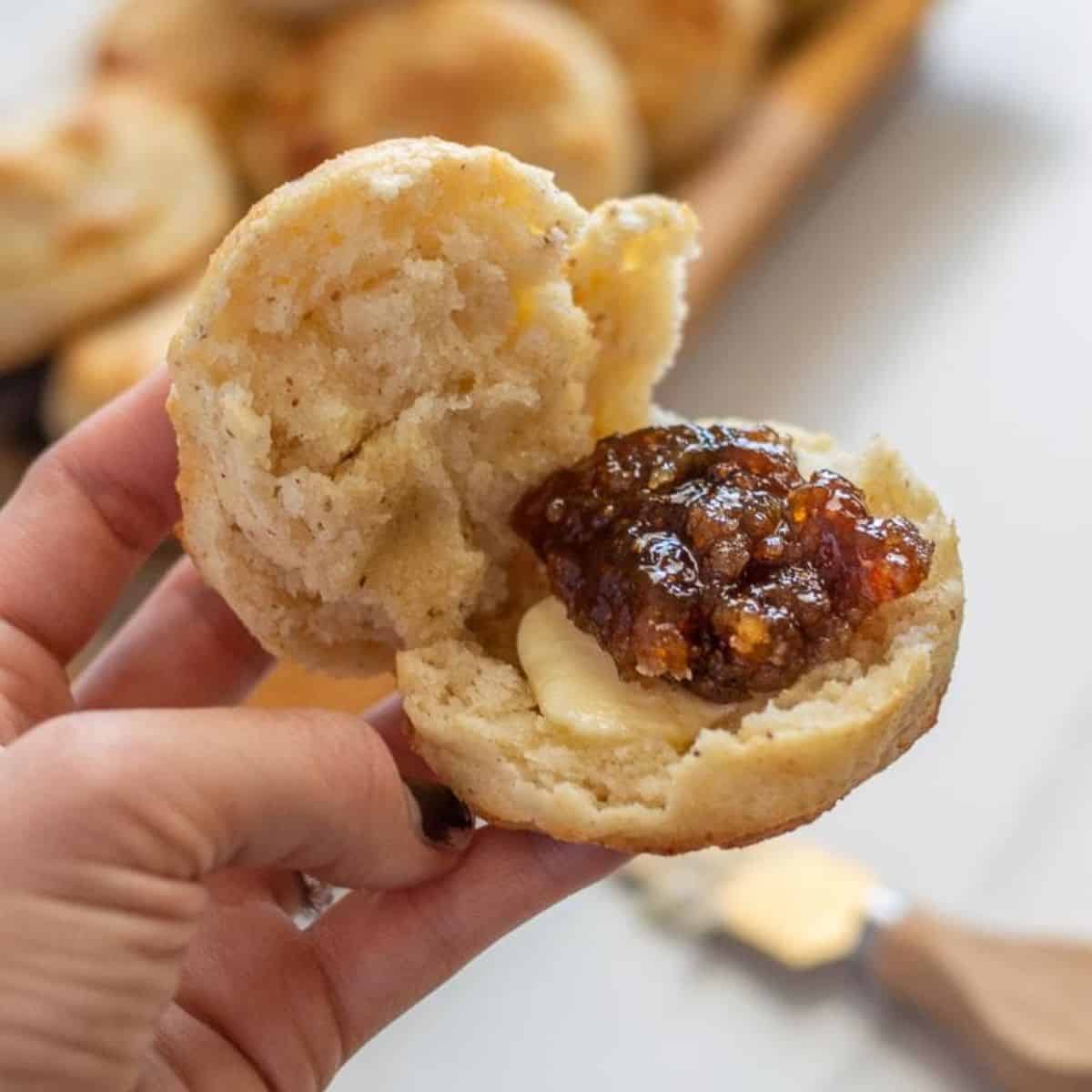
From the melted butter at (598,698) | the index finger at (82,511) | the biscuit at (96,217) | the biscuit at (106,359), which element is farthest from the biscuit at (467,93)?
the melted butter at (598,698)

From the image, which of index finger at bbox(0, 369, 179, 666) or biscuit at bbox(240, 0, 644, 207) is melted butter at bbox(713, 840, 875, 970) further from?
biscuit at bbox(240, 0, 644, 207)

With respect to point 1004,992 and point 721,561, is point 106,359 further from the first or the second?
point 1004,992

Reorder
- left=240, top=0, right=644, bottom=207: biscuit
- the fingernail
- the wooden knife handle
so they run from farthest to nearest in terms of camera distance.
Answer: left=240, top=0, right=644, bottom=207: biscuit < the wooden knife handle < the fingernail

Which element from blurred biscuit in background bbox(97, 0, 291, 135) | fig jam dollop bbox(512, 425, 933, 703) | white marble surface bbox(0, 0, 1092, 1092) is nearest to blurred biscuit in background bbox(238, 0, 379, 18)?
blurred biscuit in background bbox(97, 0, 291, 135)

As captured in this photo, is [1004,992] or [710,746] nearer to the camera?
[710,746]

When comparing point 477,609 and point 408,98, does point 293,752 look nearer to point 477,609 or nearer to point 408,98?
point 477,609

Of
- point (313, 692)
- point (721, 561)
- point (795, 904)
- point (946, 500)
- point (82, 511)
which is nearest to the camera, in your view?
point (721, 561)

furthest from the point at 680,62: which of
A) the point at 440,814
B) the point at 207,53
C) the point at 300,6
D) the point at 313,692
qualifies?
the point at 440,814

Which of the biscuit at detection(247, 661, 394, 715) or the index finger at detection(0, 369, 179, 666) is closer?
the index finger at detection(0, 369, 179, 666)
